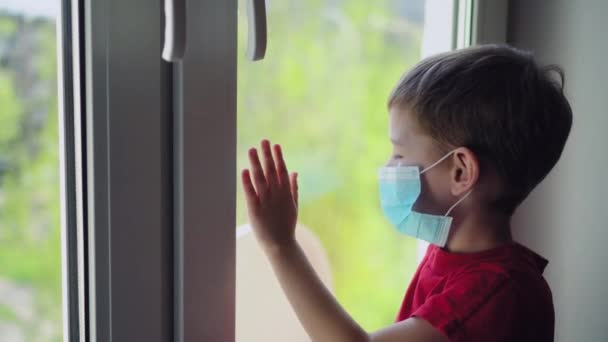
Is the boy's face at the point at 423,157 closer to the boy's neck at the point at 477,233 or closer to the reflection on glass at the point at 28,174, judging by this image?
the boy's neck at the point at 477,233

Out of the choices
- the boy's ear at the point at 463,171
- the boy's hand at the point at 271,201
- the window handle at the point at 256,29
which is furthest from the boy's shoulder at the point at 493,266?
the window handle at the point at 256,29

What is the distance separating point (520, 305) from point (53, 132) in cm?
66

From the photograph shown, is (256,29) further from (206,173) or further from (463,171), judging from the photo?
(463,171)

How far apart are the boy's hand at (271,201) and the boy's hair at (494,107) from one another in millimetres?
244

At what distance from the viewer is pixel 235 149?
31.3 inches

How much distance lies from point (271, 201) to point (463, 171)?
11.8 inches

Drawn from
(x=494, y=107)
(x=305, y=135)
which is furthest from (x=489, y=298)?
(x=305, y=135)

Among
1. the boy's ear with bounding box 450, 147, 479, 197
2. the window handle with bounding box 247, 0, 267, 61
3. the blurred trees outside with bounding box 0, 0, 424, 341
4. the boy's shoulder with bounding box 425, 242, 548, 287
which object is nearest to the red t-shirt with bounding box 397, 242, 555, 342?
the boy's shoulder with bounding box 425, 242, 548, 287

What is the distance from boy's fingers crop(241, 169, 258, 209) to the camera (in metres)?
0.78

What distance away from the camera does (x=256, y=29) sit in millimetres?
687

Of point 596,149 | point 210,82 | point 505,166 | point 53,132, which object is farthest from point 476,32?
point 53,132

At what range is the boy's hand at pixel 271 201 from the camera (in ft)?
2.58

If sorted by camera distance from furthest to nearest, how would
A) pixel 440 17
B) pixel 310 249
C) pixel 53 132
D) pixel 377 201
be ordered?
pixel 440 17, pixel 377 201, pixel 310 249, pixel 53 132

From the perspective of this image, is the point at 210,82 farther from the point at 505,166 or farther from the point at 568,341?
the point at 568,341
